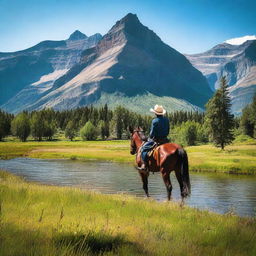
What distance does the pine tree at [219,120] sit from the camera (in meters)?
75.1

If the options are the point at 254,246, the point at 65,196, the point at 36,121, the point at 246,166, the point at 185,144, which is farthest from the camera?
the point at 36,121

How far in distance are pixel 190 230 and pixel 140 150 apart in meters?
9.30

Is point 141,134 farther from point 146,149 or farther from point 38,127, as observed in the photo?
point 38,127

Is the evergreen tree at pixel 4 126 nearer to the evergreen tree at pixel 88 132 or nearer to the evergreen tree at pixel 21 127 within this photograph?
the evergreen tree at pixel 21 127

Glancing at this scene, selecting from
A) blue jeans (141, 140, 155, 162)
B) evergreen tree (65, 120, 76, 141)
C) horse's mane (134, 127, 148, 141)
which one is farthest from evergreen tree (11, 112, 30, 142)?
blue jeans (141, 140, 155, 162)

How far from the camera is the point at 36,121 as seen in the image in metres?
148

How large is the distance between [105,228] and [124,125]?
553 ft

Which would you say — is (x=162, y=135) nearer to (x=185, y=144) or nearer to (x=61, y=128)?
(x=185, y=144)

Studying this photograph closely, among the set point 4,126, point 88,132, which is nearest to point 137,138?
point 88,132

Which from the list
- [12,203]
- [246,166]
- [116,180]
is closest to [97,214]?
[12,203]

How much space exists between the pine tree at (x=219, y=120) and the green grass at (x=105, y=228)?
212 ft

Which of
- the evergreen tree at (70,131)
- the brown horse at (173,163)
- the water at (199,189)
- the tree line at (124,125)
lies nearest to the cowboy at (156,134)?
the brown horse at (173,163)

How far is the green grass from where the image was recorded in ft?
20.1

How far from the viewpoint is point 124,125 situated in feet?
580
